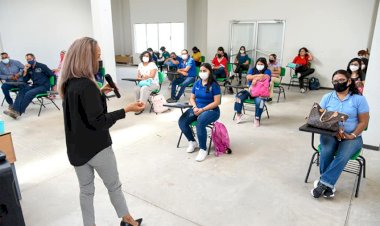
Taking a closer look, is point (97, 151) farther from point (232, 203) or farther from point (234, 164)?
point (234, 164)

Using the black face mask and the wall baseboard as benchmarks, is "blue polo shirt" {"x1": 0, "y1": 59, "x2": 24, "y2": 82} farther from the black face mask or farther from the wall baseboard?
the wall baseboard

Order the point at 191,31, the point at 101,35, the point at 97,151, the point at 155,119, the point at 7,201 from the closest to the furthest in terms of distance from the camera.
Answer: the point at 97,151
the point at 7,201
the point at 155,119
the point at 101,35
the point at 191,31

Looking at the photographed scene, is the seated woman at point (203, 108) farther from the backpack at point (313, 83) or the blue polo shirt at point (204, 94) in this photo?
the backpack at point (313, 83)

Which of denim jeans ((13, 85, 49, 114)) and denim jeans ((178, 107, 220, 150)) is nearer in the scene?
denim jeans ((178, 107, 220, 150))

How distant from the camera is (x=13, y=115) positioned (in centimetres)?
555

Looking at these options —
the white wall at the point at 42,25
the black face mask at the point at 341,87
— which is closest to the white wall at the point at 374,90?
the black face mask at the point at 341,87

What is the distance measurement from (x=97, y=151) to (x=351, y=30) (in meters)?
8.30

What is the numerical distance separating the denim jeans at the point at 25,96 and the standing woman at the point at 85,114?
4.52 m

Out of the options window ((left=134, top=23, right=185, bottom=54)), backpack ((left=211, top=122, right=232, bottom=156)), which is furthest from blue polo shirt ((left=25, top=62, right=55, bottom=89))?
window ((left=134, top=23, right=185, bottom=54))

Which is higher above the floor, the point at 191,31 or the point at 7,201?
the point at 191,31

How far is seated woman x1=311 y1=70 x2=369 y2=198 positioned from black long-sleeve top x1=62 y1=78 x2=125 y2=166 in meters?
2.06

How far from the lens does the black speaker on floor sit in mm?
1966

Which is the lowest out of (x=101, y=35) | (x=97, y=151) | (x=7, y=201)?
(x=7, y=201)

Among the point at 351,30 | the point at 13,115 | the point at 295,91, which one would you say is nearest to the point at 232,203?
the point at 13,115
